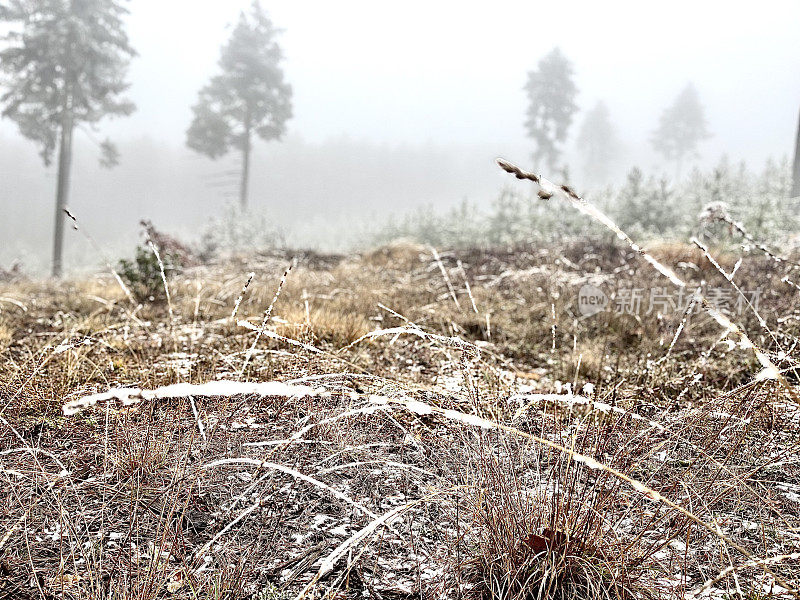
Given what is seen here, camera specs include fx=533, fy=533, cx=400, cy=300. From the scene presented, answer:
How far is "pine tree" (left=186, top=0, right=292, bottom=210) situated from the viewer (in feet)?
83.2

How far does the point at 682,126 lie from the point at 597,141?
27.1 ft

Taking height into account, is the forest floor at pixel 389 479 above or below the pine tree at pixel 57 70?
below

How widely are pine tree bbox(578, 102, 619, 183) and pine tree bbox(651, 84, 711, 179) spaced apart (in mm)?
4924

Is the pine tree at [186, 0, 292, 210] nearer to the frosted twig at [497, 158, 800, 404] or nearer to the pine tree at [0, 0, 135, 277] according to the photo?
Answer: the pine tree at [0, 0, 135, 277]

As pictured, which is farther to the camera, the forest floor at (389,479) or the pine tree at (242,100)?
the pine tree at (242,100)

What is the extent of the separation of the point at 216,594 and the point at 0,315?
4.25m

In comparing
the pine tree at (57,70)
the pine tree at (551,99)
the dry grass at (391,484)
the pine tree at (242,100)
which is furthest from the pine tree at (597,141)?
the dry grass at (391,484)

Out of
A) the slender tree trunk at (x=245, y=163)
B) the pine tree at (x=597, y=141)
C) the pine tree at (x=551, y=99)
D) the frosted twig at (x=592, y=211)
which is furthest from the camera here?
the pine tree at (x=597, y=141)

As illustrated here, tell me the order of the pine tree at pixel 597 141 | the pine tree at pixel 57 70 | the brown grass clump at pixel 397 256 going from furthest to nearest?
the pine tree at pixel 597 141, the pine tree at pixel 57 70, the brown grass clump at pixel 397 256

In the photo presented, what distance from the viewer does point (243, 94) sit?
84.2 feet

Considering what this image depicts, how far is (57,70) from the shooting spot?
653 inches

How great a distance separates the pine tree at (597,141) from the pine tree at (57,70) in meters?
50.7

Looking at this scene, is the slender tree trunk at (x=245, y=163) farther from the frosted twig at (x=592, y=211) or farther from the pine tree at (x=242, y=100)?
the frosted twig at (x=592, y=211)

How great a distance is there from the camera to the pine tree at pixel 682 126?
5334 cm
